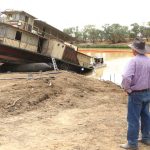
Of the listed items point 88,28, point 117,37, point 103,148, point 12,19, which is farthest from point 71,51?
point 88,28

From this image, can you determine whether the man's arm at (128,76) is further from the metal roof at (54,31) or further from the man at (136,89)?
the metal roof at (54,31)

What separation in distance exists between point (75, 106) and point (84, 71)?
24260 millimetres

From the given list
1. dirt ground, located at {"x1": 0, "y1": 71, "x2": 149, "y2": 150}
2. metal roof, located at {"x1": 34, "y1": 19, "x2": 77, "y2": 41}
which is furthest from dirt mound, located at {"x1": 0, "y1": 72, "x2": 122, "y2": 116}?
metal roof, located at {"x1": 34, "y1": 19, "x2": 77, "y2": 41}

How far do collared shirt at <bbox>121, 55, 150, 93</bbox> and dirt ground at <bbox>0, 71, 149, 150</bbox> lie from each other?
1109mm

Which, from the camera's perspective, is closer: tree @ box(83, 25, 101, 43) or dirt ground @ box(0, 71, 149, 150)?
dirt ground @ box(0, 71, 149, 150)

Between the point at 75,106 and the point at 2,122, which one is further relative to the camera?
the point at 75,106

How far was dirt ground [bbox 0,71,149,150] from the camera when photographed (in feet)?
23.2

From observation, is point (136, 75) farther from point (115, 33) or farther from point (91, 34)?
point (91, 34)

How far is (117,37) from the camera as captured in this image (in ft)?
388

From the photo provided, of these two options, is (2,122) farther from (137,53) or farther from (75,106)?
(137,53)

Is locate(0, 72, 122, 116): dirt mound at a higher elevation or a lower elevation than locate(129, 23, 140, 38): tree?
lower

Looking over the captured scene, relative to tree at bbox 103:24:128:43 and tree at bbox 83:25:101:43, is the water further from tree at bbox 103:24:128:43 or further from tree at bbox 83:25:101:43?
tree at bbox 83:25:101:43

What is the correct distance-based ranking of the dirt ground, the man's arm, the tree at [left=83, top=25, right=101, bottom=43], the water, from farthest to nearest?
1. the tree at [left=83, top=25, right=101, bottom=43]
2. the water
3. the dirt ground
4. the man's arm

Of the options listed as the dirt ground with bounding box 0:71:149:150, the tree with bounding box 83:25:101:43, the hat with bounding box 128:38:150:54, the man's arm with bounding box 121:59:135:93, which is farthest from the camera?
the tree with bounding box 83:25:101:43
